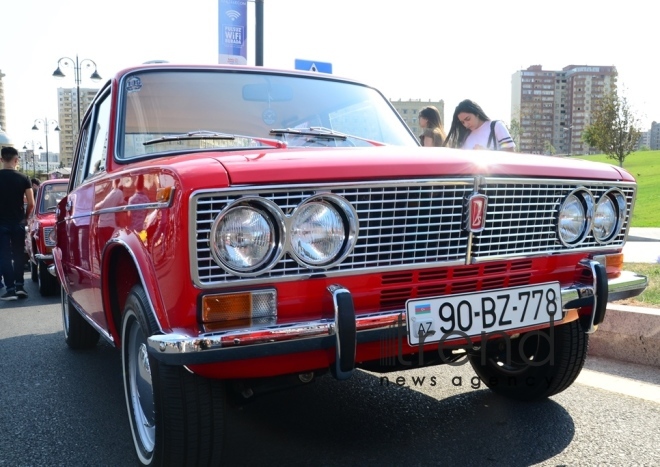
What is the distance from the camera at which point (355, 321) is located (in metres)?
2.08

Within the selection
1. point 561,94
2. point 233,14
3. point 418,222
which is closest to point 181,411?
point 418,222

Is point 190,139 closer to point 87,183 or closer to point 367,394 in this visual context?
point 87,183

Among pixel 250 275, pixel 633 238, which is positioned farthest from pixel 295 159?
pixel 633 238

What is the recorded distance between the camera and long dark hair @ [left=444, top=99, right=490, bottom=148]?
218 inches

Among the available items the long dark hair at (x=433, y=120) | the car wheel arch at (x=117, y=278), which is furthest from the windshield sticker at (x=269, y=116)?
the long dark hair at (x=433, y=120)

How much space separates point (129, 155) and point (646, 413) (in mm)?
2906

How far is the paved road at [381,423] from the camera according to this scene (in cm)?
269

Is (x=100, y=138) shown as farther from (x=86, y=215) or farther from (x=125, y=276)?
(x=125, y=276)

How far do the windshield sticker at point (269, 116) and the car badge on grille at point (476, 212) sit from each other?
1.25 m

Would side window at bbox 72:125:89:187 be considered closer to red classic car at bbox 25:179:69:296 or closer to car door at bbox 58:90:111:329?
car door at bbox 58:90:111:329

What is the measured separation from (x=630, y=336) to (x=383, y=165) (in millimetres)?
2780

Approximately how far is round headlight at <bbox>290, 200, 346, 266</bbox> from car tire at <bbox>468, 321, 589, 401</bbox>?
1.08 m

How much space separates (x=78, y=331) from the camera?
4.80 meters

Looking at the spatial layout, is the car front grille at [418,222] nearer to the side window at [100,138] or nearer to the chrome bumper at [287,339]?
the chrome bumper at [287,339]
